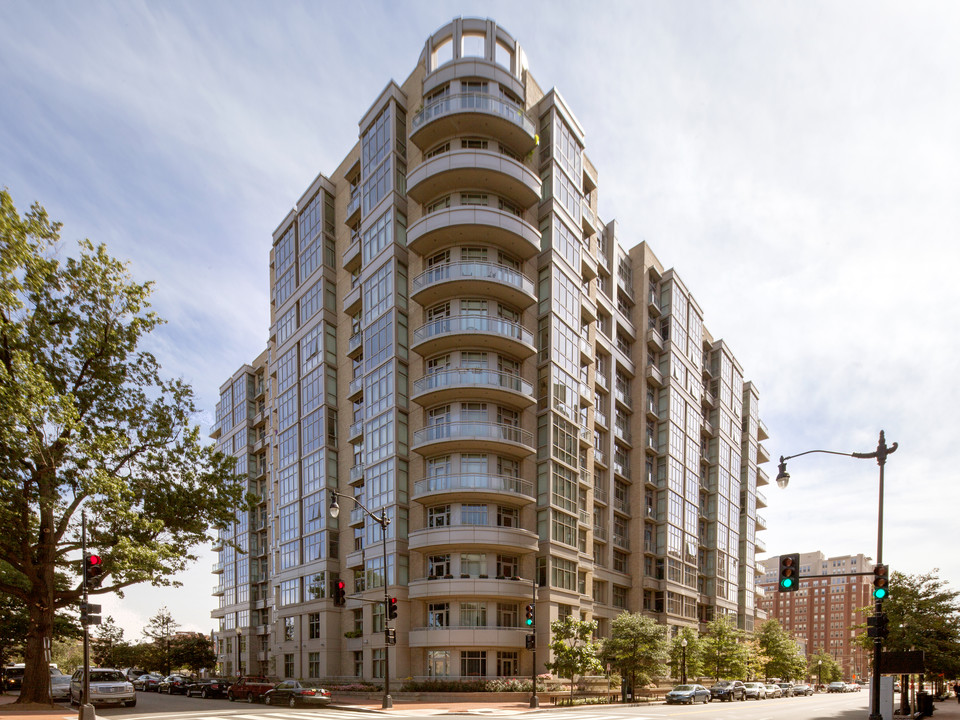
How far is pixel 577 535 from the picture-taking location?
4766 centimetres

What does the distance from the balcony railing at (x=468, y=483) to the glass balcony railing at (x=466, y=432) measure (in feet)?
7.54

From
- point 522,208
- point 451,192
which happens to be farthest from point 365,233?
point 522,208

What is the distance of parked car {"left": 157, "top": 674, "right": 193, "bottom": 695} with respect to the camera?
49312 millimetres

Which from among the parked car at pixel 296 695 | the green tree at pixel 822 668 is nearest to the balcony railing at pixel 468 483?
the parked car at pixel 296 695

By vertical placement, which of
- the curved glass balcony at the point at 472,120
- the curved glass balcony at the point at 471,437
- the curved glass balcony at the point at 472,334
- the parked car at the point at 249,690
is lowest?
the parked car at the point at 249,690

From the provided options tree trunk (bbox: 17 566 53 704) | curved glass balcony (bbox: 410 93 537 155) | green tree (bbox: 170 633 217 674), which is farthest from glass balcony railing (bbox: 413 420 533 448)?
green tree (bbox: 170 633 217 674)

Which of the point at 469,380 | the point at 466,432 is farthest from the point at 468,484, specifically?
the point at 469,380

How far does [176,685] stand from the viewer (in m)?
50.0

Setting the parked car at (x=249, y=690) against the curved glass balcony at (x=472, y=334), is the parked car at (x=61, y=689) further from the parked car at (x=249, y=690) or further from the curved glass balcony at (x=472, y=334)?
the curved glass balcony at (x=472, y=334)

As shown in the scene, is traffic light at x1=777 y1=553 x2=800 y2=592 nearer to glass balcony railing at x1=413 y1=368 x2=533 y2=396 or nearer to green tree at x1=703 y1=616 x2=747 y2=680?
glass balcony railing at x1=413 y1=368 x2=533 y2=396

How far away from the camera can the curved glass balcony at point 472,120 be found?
4516 cm

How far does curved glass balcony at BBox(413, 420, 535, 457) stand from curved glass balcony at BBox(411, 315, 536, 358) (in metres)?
4.94

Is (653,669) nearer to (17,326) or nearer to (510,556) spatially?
(510,556)

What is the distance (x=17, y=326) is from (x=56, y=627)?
37.0m
